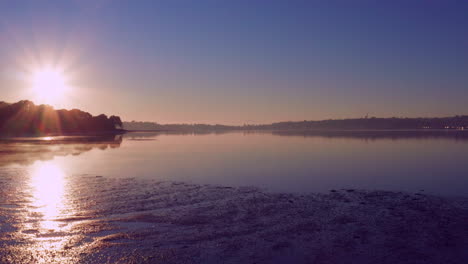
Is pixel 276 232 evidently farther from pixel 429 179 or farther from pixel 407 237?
pixel 429 179

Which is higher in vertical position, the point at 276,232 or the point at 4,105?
the point at 4,105

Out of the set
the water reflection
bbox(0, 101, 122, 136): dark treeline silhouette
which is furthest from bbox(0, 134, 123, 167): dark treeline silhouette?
bbox(0, 101, 122, 136): dark treeline silhouette

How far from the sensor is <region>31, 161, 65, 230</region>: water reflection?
44.9 feet

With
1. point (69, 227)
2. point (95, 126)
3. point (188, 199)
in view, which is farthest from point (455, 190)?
point (95, 126)

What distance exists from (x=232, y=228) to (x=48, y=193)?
41.6 ft

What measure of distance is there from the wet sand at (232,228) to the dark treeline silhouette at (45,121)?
457 feet

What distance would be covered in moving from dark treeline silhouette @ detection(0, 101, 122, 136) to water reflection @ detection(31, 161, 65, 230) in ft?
407

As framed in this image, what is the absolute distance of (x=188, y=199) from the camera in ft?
57.7

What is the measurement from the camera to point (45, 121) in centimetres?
A: 15375

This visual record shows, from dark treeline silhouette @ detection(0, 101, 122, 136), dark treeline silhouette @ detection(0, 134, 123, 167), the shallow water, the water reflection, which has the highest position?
dark treeline silhouette @ detection(0, 101, 122, 136)

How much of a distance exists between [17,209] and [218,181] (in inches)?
503

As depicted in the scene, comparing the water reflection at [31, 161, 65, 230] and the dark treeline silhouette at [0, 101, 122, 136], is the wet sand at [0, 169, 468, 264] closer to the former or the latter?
the water reflection at [31, 161, 65, 230]

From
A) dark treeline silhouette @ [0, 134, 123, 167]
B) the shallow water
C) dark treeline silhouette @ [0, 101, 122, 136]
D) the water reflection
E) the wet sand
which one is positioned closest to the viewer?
the wet sand

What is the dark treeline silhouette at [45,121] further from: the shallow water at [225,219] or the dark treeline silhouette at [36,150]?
the shallow water at [225,219]
